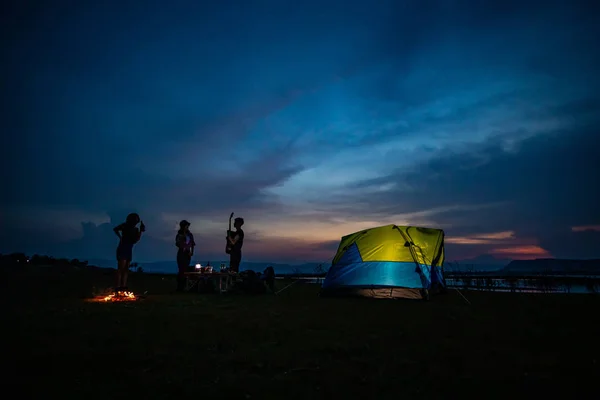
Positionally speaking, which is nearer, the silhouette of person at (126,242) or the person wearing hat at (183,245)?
the silhouette of person at (126,242)

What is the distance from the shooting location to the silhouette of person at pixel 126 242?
11508 mm

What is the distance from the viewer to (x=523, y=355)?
4805 mm

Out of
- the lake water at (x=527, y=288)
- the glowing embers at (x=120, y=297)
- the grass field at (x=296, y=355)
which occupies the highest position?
the grass field at (x=296, y=355)

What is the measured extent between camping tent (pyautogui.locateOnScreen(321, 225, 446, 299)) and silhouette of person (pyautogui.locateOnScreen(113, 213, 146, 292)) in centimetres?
653

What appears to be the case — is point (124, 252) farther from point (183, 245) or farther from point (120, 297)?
point (183, 245)

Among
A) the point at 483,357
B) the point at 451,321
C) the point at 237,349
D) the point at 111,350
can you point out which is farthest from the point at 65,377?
the point at 451,321

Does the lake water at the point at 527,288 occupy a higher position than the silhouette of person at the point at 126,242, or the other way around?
the silhouette of person at the point at 126,242

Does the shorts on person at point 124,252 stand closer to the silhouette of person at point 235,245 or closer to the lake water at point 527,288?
the silhouette of person at point 235,245

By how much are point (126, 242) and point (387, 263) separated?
27.2 ft

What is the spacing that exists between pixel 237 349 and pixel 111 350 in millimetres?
1587

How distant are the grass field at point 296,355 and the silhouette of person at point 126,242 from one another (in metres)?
3.38

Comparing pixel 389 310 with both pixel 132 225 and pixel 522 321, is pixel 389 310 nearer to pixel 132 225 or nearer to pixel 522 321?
pixel 522 321

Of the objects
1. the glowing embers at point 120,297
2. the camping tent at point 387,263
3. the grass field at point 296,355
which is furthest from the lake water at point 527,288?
the glowing embers at point 120,297

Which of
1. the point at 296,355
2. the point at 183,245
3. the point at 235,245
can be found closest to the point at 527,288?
the point at 235,245
